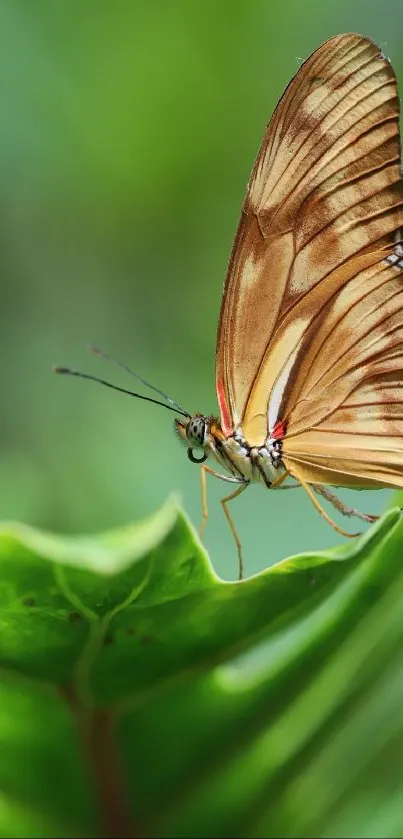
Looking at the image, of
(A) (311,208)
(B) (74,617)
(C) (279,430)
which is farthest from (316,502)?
(B) (74,617)

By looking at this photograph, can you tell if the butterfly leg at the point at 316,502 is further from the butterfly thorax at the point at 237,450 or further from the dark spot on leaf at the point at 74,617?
the dark spot on leaf at the point at 74,617

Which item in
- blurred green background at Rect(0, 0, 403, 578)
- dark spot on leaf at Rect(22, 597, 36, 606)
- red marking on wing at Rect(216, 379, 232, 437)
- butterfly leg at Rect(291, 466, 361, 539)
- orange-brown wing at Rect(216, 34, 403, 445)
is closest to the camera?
dark spot on leaf at Rect(22, 597, 36, 606)

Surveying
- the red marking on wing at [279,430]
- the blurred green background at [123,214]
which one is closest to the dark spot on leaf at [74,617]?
the red marking on wing at [279,430]

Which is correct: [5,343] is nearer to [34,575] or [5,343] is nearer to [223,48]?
[223,48]

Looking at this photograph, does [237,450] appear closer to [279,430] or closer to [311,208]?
[279,430]

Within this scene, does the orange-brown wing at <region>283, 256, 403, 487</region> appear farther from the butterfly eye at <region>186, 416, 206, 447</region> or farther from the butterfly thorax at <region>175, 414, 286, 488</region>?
the butterfly eye at <region>186, 416, 206, 447</region>

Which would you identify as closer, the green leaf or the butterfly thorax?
the green leaf

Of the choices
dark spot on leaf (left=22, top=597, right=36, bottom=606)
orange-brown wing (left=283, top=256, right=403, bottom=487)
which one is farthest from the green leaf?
orange-brown wing (left=283, top=256, right=403, bottom=487)

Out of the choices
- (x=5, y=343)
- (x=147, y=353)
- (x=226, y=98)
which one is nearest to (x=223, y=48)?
(x=226, y=98)
